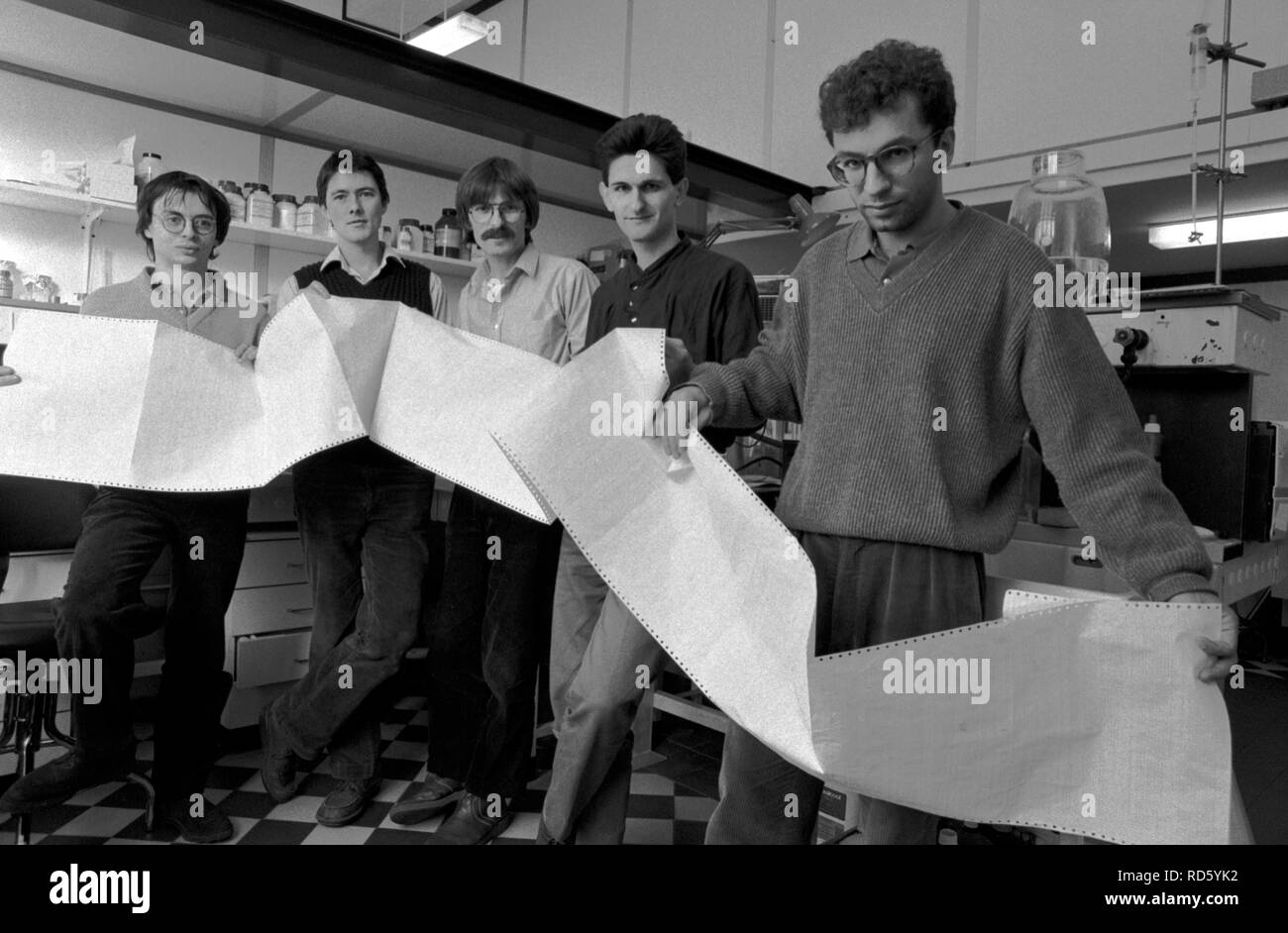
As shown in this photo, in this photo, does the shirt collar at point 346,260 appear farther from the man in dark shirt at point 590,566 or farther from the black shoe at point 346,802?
the black shoe at point 346,802

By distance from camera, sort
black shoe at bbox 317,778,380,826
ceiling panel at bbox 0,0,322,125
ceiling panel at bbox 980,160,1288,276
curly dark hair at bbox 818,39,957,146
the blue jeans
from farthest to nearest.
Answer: ceiling panel at bbox 980,160,1288,276
ceiling panel at bbox 0,0,322,125
black shoe at bbox 317,778,380,826
the blue jeans
curly dark hair at bbox 818,39,957,146

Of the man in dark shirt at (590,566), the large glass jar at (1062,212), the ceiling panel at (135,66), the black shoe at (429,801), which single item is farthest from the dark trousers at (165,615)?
the large glass jar at (1062,212)

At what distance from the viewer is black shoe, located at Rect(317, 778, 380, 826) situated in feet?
7.14

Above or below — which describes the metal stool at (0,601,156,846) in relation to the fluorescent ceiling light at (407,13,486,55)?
below

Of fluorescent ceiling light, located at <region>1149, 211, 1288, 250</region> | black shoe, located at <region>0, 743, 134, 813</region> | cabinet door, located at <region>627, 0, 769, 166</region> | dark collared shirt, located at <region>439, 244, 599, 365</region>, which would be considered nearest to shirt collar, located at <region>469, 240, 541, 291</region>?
dark collared shirt, located at <region>439, 244, 599, 365</region>

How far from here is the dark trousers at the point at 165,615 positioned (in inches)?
76.0

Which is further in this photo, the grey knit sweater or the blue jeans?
the blue jeans

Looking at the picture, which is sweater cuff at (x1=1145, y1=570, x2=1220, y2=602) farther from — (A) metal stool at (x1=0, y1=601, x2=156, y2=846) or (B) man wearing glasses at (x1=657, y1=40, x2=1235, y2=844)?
(A) metal stool at (x1=0, y1=601, x2=156, y2=846)

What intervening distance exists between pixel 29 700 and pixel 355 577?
31.6 inches

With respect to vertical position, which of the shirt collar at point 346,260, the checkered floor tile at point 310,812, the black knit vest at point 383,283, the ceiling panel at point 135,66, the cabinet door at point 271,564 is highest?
the ceiling panel at point 135,66

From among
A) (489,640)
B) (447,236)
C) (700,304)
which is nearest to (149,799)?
(489,640)

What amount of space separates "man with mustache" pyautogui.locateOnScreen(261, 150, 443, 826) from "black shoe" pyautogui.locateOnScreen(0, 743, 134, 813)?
15.3 inches
